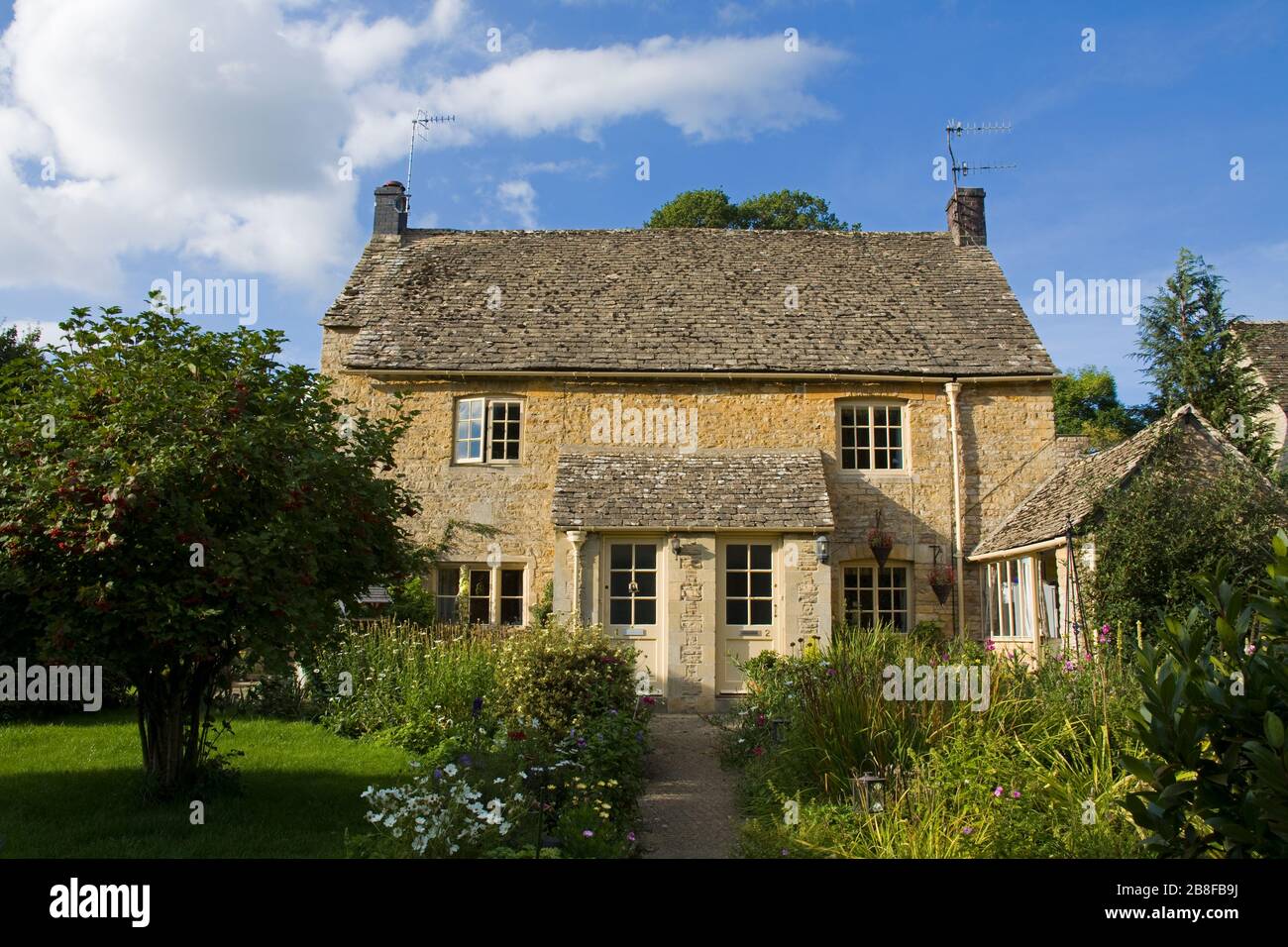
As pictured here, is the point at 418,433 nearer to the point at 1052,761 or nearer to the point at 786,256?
the point at 786,256

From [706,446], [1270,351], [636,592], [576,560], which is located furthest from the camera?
[1270,351]

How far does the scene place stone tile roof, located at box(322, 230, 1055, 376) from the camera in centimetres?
1617

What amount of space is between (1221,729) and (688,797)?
5.89 metres

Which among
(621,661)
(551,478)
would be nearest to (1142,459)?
(621,661)

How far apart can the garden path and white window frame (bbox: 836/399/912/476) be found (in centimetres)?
646

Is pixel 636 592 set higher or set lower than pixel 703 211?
lower

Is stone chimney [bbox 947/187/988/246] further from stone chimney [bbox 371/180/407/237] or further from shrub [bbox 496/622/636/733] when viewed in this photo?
shrub [bbox 496/622/636/733]

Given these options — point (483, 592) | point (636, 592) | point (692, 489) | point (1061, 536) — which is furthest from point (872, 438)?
point (483, 592)

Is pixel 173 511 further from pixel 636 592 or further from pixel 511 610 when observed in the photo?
pixel 511 610

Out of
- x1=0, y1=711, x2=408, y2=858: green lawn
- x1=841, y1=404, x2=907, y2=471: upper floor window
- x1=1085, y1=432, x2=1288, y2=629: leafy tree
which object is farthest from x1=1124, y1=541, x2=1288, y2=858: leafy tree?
x1=841, y1=404, x2=907, y2=471: upper floor window

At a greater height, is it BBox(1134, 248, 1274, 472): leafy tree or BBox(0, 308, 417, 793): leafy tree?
BBox(1134, 248, 1274, 472): leafy tree

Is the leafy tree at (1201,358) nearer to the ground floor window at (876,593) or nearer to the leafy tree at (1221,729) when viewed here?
the ground floor window at (876,593)

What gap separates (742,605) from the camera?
14.2m
